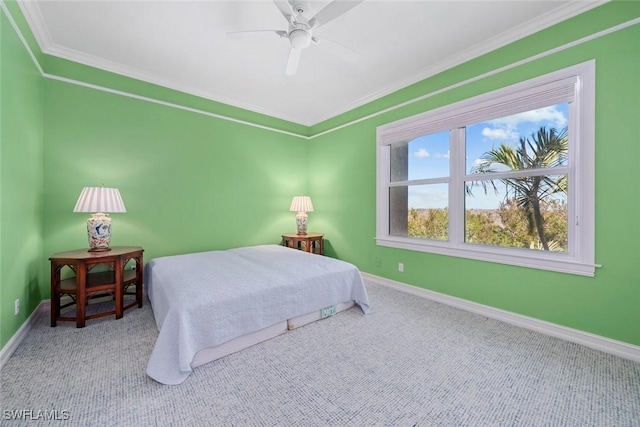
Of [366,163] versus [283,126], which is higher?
[283,126]

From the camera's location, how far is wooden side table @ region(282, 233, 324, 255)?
12.9ft

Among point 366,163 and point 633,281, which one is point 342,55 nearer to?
point 366,163

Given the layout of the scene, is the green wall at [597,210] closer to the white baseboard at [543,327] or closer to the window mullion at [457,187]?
the white baseboard at [543,327]

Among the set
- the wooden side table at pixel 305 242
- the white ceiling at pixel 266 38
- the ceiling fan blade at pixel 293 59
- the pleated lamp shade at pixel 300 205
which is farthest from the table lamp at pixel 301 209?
the ceiling fan blade at pixel 293 59

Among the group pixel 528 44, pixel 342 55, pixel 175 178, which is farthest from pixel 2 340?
pixel 528 44

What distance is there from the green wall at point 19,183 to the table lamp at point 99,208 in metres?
0.37

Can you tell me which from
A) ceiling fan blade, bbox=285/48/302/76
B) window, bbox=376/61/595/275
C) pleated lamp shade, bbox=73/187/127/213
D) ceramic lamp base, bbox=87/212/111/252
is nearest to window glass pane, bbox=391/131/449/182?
window, bbox=376/61/595/275

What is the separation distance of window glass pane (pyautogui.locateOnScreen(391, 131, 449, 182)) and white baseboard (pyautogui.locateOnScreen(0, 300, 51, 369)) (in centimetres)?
394

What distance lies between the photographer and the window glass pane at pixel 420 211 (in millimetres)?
3012

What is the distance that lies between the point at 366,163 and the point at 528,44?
2.05 meters

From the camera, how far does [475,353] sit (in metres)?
1.89

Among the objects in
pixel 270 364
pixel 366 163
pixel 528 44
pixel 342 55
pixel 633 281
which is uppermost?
pixel 528 44

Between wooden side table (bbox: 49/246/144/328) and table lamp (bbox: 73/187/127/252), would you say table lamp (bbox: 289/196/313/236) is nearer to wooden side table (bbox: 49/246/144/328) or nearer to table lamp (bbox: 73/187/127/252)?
wooden side table (bbox: 49/246/144/328)

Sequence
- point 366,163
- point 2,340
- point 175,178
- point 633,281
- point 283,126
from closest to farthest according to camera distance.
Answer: point 2,340
point 633,281
point 175,178
point 366,163
point 283,126
